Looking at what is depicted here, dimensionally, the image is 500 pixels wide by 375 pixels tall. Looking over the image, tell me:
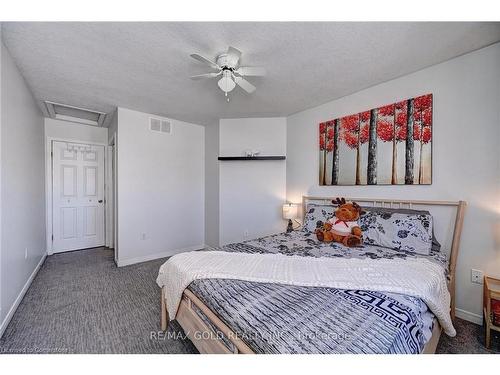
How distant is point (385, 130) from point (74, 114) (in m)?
4.61

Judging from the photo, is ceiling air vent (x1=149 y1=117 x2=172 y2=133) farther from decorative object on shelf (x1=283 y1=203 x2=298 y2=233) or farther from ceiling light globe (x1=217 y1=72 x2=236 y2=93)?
decorative object on shelf (x1=283 y1=203 x2=298 y2=233)

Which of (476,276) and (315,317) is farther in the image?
(476,276)

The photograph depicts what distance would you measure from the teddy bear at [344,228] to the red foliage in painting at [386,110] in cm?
107

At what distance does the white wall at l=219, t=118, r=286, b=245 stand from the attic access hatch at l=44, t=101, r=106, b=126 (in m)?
2.06

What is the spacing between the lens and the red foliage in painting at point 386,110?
2.43 meters

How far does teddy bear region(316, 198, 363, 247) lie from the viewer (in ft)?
7.29

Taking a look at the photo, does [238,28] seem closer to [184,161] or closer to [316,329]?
[316,329]

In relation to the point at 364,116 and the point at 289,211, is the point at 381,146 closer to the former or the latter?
the point at 364,116

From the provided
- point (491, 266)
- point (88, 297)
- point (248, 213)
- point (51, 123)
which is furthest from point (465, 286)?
point (51, 123)

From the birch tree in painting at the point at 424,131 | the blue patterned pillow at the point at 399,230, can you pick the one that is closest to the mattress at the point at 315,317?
the blue patterned pillow at the point at 399,230

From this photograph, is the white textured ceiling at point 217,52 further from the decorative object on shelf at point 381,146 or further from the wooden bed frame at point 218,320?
the wooden bed frame at point 218,320

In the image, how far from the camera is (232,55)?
1.74m

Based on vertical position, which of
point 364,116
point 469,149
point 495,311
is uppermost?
point 364,116

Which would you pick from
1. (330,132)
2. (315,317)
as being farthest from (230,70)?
(315,317)
